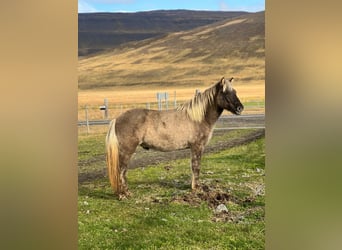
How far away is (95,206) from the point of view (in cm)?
364

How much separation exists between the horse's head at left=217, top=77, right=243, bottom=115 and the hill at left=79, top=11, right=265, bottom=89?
0.22ft

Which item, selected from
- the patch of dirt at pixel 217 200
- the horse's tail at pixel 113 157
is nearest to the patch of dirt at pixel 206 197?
the patch of dirt at pixel 217 200

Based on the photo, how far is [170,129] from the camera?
370 cm

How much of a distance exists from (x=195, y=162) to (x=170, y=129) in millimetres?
314

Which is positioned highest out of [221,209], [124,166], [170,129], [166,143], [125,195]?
[170,129]

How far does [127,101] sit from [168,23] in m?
0.66

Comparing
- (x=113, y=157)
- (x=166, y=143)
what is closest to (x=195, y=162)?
(x=166, y=143)

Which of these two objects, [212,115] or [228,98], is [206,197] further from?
[228,98]

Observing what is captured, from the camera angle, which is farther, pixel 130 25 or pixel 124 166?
pixel 130 25

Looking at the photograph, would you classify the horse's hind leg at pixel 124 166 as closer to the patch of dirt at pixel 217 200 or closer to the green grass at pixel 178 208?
the green grass at pixel 178 208
